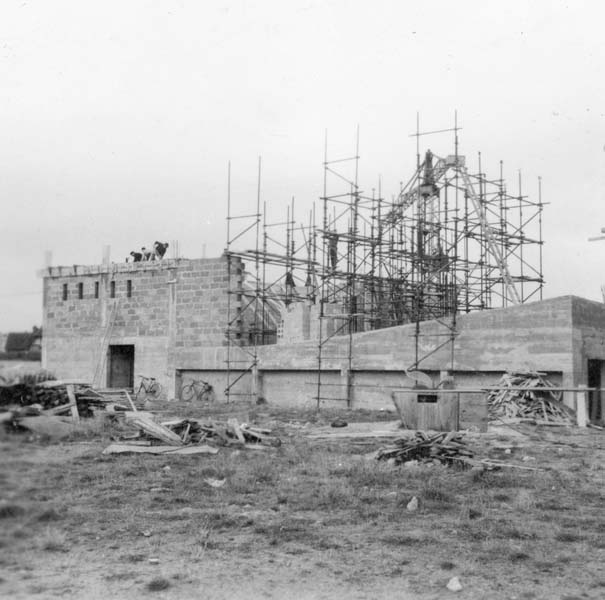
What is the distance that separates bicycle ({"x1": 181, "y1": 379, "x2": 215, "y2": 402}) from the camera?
98.7ft

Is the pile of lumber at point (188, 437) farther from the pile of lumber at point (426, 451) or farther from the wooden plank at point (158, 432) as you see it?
the pile of lumber at point (426, 451)

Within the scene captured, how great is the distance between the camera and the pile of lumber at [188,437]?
14750mm

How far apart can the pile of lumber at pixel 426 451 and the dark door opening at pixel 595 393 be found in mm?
10947

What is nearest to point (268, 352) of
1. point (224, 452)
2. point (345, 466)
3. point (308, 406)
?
point (308, 406)

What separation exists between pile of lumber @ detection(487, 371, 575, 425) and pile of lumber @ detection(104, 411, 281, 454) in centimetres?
715

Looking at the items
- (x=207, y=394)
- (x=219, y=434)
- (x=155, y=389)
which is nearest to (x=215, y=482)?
(x=219, y=434)

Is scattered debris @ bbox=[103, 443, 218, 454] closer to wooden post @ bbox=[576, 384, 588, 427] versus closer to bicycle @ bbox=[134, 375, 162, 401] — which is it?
wooden post @ bbox=[576, 384, 588, 427]

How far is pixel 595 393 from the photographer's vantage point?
78.0 ft

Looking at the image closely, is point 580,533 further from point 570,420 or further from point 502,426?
point 570,420

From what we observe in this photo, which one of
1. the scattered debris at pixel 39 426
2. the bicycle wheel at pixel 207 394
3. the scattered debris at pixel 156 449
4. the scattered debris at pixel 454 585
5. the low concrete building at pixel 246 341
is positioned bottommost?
the scattered debris at pixel 454 585

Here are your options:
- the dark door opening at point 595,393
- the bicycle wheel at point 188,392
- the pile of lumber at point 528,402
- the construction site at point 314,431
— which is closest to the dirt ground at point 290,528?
the construction site at point 314,431

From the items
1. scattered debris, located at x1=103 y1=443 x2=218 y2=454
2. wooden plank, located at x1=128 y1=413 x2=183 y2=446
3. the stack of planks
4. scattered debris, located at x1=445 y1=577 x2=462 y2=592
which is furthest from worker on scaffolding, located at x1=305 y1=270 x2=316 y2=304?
scattered debris, located at x1=445 y1=577 x2=462 y2=592

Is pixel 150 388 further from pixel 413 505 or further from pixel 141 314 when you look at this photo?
pixel 413 505

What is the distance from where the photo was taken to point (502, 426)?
19.2 m
